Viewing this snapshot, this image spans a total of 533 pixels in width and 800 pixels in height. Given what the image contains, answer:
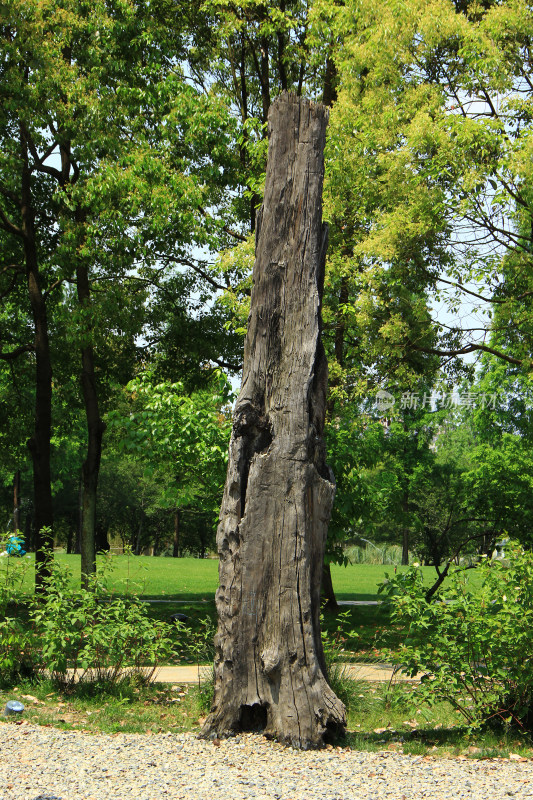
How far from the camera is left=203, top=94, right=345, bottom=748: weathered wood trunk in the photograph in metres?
5.64

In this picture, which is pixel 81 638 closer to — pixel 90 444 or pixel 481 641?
pixel 481 641

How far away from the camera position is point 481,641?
5883mm

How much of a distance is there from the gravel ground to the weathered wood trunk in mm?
318

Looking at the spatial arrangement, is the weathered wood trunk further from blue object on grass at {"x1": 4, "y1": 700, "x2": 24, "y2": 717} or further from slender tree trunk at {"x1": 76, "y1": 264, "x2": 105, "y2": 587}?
slender tree trunk at {"x1": 76, "y1": 264, "x2": 105, "y2": 587}

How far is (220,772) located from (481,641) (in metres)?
2.24

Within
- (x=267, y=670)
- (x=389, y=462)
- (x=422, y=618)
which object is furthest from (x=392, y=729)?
(x=389, y=462)

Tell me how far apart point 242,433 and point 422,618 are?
6.65 feet

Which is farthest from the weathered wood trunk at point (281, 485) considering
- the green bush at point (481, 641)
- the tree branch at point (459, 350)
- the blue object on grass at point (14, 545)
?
the tree branch at point (459, 350)

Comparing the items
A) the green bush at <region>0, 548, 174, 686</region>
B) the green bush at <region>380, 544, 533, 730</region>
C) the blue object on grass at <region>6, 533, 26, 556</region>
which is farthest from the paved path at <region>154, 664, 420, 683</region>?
the blue object on grass at <region>6, 533, 26, 556</region>

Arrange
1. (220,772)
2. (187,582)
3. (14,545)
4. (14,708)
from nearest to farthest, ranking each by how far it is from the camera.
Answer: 1. (220,772)
2. (14,708)
3. (14,545)
4. (187,582)

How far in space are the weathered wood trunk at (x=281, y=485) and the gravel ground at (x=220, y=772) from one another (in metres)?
0.32

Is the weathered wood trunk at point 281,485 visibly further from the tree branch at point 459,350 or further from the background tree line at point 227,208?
the tree branch at point 459,350

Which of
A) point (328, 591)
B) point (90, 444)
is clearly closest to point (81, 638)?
point (328, 591)

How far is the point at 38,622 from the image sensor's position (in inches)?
273
